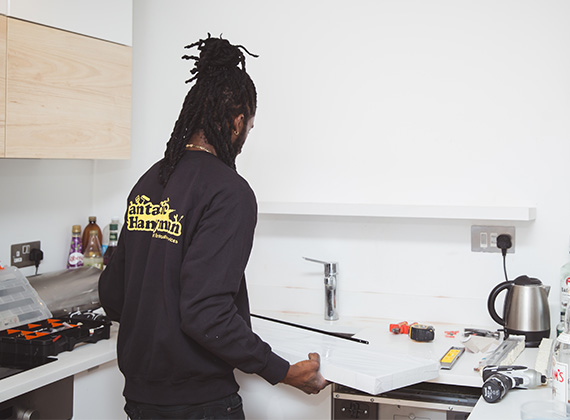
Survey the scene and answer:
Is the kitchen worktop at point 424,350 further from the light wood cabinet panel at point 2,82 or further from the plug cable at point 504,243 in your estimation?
the light wood cabinet panel at point 2,82

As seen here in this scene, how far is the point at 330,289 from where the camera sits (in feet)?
8.00

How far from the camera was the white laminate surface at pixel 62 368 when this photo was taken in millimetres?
1711

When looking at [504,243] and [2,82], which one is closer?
[2,82]

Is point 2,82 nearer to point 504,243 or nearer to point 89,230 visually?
point 89,230

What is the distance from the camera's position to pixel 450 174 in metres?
2.38

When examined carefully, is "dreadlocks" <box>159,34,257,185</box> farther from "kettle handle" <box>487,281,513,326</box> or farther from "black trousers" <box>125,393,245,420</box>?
"kettle handle" <box>487,281,513,326</box>

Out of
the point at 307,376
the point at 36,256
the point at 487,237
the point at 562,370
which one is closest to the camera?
the point at 562,370

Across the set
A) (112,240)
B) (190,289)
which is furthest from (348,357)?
(112,240)

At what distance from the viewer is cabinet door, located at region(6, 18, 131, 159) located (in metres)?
2.05

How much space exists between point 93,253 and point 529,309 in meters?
1.79

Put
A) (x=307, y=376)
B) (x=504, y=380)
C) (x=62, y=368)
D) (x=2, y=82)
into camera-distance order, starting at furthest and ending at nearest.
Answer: (x=2, y=82), (x=62, y=368), (x=307, y=376), (x=504, y=380)

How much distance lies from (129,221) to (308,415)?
820 millimetres

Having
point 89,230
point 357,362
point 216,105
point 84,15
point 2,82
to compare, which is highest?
point 84,15

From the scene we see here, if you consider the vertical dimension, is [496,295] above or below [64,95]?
below
